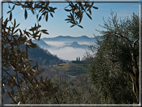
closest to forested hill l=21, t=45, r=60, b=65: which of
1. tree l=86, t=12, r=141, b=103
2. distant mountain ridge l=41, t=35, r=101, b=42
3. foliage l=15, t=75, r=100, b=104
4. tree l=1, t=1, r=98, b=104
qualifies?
foliage l=15, t=75, r=100, b=104

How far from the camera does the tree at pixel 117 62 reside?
13.9ft

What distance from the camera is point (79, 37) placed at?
6066 mm

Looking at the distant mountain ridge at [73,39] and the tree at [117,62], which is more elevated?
the distant mountain ridge at [73,39]

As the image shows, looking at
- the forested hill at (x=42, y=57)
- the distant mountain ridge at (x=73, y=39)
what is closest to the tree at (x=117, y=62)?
the distant mountain ridge at (x=73, y=39)

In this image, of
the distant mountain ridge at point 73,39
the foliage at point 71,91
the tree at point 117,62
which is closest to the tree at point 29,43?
the tree at point 117,62

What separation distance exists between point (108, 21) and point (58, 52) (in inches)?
86.3

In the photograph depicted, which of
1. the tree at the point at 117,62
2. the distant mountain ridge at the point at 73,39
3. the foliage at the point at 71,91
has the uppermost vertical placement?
the distant mountain ridge at the point at 73,39

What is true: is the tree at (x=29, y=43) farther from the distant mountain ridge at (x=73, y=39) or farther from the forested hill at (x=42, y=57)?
the forested hill at (x=42, y=57)

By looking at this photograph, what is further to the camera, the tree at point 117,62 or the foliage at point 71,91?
the foliage at point 71,91

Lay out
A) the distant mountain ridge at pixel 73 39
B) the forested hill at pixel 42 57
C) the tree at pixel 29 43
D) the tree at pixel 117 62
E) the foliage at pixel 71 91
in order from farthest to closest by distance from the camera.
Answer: the forested hill at pixel 42 57 < the foliage at pixel 71 91 < the distant mountain ridge at pixel 73 39 < the tree at pixel 117 62 < the tree at pixel 29 43

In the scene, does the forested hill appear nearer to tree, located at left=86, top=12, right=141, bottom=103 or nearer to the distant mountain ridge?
the distant mountain ridge

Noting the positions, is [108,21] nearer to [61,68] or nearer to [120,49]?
[120,49]

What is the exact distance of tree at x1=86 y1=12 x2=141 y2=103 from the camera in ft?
13.9

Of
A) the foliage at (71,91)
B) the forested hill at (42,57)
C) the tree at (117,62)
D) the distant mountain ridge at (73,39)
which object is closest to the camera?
the tree at (117,62)
